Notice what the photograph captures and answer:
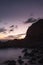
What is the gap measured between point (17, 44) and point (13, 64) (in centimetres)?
11553

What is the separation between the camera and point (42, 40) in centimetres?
13325

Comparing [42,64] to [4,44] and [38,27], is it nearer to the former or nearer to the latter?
[4,44]

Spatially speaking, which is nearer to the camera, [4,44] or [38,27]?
[4,44]

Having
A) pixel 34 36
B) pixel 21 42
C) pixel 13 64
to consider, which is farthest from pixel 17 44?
pixel 13 64

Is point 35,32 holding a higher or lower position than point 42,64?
higher

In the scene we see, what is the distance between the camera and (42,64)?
119 ft

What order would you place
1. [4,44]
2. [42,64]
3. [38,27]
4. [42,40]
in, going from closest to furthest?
[42,64] < [42,40] < [4,44] < [38,27]

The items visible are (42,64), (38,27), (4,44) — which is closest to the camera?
(42,64)

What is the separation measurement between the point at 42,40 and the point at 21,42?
22342mm

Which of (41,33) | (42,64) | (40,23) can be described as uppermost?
(40,23)

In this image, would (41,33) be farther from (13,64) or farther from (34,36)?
(13,64)

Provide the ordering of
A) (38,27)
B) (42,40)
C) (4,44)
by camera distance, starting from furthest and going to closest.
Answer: (38,27) < (4,44) < (42,40)

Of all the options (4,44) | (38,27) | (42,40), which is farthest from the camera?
(38,27)

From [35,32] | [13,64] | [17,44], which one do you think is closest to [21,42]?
[17,44]
